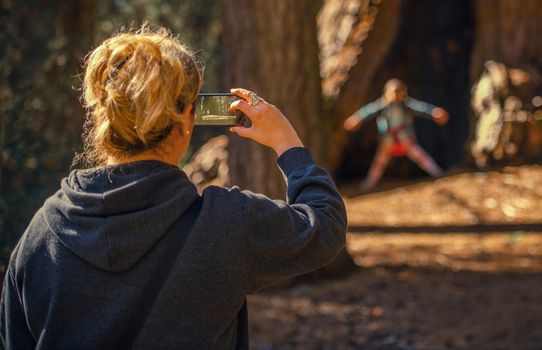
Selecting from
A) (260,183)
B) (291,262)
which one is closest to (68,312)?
(291,262)

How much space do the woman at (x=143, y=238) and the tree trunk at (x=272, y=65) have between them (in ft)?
16.1

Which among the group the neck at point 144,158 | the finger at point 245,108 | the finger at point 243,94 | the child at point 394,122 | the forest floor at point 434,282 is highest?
the finger at point 243,94

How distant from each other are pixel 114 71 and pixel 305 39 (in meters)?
5.17

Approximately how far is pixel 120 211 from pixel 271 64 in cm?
511

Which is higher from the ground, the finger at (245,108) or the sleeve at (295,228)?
the finger at (245,108)

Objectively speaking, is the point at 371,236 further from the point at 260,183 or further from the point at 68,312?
the point at 68,312

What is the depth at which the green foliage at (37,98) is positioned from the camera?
5.24 metres

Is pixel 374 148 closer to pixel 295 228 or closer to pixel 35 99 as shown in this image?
pixel 35 99

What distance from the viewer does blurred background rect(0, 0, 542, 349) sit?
19.6 ft

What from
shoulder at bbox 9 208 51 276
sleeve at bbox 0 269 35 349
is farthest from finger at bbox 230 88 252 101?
sleeve at bbox 0 269 35 349

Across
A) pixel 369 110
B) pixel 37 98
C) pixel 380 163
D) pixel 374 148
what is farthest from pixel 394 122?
pixel 37 98

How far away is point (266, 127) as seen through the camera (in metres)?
2.39

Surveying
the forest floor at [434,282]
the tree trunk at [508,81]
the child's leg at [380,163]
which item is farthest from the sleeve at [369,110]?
the forest floor at [434,282]

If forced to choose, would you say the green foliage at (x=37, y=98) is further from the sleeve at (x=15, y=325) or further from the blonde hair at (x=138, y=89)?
the sleeve at (x=15, y=325)
